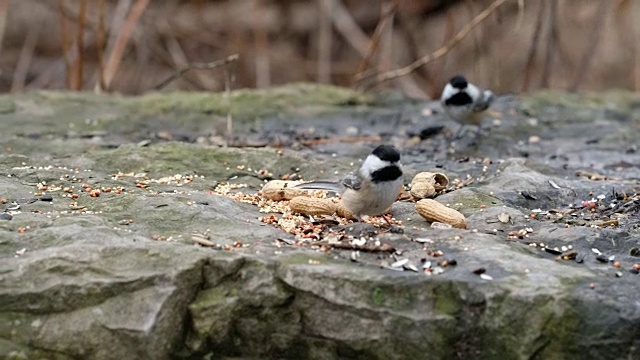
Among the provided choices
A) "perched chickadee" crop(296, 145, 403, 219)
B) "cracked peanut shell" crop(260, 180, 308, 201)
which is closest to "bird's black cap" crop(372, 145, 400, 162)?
"perched chickadee" crop(296, 145, 403, 219)

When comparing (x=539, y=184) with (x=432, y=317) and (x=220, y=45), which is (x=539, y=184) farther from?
(x=220, y=45)

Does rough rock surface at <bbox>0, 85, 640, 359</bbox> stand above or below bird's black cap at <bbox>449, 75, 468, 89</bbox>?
below

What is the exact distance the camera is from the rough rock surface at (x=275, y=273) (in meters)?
2.68

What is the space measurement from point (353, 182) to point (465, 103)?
2.17 m

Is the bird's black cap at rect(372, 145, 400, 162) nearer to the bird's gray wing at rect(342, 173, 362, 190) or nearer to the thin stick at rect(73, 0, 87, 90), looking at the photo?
the bird's gray wing at rect(342, 173, 362, 190)

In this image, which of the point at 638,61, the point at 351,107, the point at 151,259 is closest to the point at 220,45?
the point at 351,107

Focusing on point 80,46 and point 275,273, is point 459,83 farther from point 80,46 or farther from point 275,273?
point 275,273

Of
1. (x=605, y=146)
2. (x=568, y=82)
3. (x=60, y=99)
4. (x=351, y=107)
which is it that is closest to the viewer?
(x=605, y=146)

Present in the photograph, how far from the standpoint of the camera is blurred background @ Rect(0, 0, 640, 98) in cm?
794

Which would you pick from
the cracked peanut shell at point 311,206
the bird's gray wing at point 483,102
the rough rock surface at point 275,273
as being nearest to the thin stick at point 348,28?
the bird's gray wing at point 483,102

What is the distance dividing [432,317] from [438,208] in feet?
2.74

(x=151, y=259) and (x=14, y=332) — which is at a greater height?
(x=151, y=259)

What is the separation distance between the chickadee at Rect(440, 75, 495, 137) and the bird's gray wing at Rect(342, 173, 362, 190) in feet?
6.85

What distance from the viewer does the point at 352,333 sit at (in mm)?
2715
